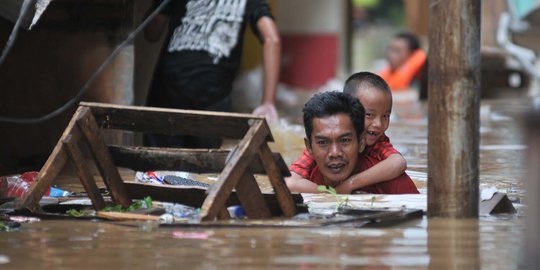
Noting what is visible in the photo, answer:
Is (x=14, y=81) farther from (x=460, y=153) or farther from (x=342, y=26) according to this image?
(x=342, y=26)

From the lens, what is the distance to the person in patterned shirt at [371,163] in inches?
245

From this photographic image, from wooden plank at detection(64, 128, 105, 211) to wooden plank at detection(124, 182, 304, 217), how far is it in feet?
0.58

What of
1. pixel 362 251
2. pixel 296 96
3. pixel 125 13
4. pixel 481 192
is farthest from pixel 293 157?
pixel 296 96

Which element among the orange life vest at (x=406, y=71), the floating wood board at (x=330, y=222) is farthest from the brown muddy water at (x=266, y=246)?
the orange life vest at (x=406, y=71)

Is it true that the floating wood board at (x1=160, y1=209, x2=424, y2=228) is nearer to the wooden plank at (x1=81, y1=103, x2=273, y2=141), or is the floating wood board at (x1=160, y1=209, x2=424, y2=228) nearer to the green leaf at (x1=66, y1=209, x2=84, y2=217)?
the wooden plank at (x1=81, y1=103, x2=273, y2=141)

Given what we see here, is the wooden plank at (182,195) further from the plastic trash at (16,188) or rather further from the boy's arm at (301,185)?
the plastic trash at (16,188)

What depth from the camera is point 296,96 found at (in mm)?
16578

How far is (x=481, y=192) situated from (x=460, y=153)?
0.71 m

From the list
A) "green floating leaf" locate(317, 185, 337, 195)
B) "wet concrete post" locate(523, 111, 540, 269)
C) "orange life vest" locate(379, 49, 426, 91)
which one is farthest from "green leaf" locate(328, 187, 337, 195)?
"orange life vest" locate(379, 49, 426, 91)

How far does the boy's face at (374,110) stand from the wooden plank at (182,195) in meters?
0.85

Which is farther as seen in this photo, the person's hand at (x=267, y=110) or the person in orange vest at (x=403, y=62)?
the person in orange vest at (x=403, y=62)

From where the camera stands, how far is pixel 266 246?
4852 mm

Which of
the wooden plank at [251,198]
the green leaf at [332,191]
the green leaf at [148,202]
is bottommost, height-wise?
the green leaf at [332,191]

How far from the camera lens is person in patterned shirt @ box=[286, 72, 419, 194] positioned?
20.4 ft
